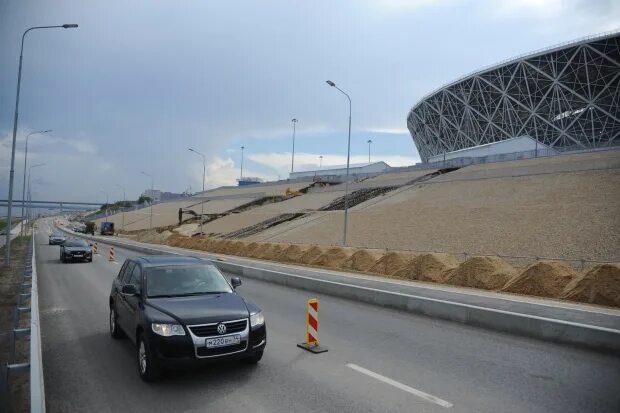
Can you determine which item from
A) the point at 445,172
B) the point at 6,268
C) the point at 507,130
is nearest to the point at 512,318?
the point at 6,268

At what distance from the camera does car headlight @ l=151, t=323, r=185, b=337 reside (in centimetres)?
612

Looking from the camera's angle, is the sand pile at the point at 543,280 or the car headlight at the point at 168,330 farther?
the sand pile at the point at 543,280

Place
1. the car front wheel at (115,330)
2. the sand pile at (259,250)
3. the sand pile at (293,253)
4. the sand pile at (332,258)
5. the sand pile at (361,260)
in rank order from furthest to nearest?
1. the sand pile at (259,250)
2. the sand pile at (293,253)
3. the sand pile at (332,258)
4. the sand pile at (361,260)
5. the car front wheel at (115,330)

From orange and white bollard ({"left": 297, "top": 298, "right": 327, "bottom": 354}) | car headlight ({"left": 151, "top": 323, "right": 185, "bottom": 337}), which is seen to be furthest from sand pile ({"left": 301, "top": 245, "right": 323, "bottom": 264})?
car headlight ({"left": 151, "top": 323, "right": 185, "bottom": 337})

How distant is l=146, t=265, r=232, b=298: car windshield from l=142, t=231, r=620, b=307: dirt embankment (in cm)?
1056

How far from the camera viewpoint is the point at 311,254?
26.4 meters

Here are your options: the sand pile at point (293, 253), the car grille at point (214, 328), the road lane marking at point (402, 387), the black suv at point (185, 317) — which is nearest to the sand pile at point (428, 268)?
the sand pile at point (293, 253)

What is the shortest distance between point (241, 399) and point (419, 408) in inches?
84.4

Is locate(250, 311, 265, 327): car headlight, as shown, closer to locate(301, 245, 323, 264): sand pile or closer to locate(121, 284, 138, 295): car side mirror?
locate(121, 284, 138, 295): car side mirror

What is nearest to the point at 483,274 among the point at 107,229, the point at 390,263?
the point at 390,263

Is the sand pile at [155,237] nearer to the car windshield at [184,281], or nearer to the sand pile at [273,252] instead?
the sand pile at [273,252]

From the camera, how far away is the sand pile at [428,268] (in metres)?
18.3

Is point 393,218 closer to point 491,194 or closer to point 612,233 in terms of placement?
point 491,194

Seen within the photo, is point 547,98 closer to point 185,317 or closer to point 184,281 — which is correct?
point 184,281
